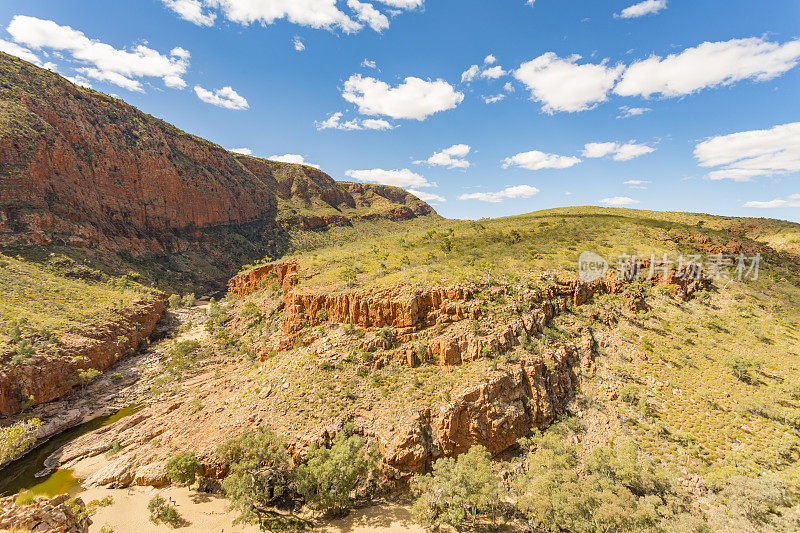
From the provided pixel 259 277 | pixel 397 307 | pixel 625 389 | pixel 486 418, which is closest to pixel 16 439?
pixel 397 307

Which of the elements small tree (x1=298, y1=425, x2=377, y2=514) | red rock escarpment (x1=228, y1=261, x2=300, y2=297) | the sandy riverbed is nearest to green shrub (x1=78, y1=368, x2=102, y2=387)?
the sandy riverbed

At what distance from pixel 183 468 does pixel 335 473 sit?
12819 mm

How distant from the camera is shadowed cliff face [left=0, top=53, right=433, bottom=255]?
62.7 meters

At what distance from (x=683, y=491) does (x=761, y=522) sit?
3309 mm

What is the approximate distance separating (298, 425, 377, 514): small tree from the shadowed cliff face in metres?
76.1

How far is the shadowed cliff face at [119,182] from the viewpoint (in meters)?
62.7

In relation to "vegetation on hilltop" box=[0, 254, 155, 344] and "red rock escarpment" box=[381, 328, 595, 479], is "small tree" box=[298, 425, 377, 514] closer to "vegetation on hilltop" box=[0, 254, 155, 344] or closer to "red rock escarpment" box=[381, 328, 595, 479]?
"red rock escarpment" box=[381, 328, 595, 479]

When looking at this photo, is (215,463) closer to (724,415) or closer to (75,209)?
(724,415)

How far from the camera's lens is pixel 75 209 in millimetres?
71562

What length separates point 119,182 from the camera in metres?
88.6

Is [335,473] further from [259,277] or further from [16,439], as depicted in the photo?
[259,277]

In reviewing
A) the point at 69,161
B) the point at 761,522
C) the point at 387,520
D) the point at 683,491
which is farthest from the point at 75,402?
the point at 69,161

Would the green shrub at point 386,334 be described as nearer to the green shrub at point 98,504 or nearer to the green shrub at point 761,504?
the green shrub at point 98,504

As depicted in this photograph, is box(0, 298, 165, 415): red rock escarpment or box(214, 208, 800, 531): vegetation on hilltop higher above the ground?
box(214, 208, 800, 531): vegetation on hilltop
